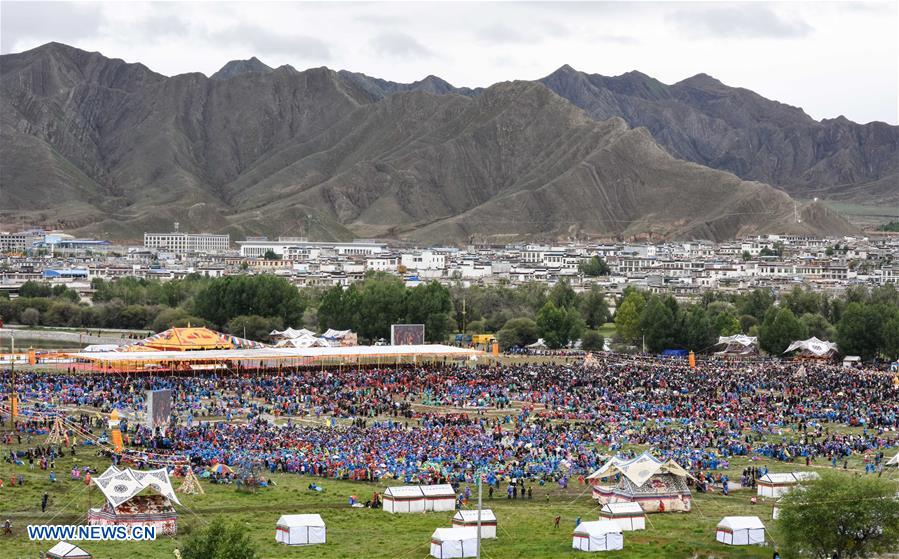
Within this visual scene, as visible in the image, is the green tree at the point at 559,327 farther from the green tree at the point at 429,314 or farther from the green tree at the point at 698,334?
the green tree at the point at 698,334

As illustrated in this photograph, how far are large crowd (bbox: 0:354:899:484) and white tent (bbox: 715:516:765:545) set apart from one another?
939 centimetres

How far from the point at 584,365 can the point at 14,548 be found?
52830 millimetres

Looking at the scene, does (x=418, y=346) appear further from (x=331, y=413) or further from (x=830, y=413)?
(x=830, y=413)

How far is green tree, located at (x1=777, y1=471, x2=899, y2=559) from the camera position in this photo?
32.2 meters

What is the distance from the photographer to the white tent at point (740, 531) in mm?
35781

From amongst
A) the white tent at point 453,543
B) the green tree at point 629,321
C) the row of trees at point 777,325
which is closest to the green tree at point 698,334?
the row of trees at point 777,325

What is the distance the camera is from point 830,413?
61.1 metres

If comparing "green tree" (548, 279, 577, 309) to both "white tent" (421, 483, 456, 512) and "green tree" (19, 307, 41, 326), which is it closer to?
"green tree" (19, 307, 41, 326)

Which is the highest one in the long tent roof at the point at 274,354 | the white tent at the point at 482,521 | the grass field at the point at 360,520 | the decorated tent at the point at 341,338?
the decorated tent at the point at 341,338

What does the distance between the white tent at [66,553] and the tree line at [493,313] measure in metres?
69.4

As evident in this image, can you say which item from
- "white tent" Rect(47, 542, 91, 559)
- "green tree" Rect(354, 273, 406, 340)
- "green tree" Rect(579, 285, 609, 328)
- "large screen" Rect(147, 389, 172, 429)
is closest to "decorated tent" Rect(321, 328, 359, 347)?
"green tree" Rect(354, 273, 406, 340)

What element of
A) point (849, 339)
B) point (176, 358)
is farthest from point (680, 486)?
point (849, 339)

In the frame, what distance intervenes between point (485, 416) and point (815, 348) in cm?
3690

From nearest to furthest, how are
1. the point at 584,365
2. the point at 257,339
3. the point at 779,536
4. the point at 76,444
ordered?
the point at 779,536 < the point at 76,444 < the point at 584,365 < the point at 257,339
